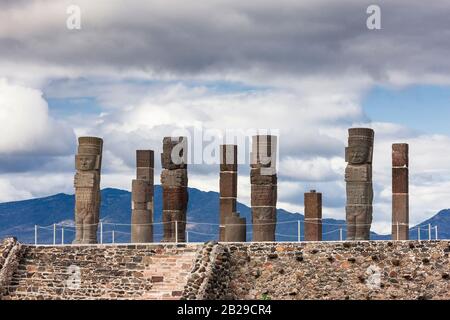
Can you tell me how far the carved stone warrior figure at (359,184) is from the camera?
37281 millimetres

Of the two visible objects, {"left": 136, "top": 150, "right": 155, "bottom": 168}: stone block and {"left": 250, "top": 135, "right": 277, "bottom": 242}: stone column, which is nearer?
{"left": 250, "top": 135, "right": 277, "bottom": 242}: stone column

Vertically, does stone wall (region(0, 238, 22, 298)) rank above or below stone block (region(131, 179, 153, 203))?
below

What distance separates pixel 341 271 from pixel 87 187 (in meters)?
9.98

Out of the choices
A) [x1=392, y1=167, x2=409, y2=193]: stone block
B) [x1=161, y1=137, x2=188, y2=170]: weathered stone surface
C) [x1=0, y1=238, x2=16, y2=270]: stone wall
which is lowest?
[x1=0, y1=238, x2=16, y2=270]: stone wall

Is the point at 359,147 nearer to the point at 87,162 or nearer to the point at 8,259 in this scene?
the point at 87,162

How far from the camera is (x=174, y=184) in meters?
40.8

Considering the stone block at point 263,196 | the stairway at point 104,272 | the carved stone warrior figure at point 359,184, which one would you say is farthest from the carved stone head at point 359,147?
the stairway at point 104,272

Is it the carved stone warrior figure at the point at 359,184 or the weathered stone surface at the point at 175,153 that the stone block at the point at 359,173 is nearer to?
the carved stone warrior figure at the point at 359,184

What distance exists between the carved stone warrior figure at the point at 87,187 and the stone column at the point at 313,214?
7122 millimetres

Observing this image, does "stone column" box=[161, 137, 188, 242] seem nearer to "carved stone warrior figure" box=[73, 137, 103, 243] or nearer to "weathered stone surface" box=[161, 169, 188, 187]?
"weathered stone surface" box=[161, 169, 188, 187]

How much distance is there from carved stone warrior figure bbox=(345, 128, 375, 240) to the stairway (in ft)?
18.1

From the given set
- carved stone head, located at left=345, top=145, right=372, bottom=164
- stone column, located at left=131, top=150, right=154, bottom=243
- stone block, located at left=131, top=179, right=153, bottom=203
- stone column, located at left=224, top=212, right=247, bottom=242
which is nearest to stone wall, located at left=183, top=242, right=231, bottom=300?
stone column, located at left=224, top=212, right=247, bottom=242

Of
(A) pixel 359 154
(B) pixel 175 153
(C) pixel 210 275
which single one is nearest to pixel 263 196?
(A) pixel 359 154

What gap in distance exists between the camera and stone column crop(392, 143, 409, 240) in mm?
37844
